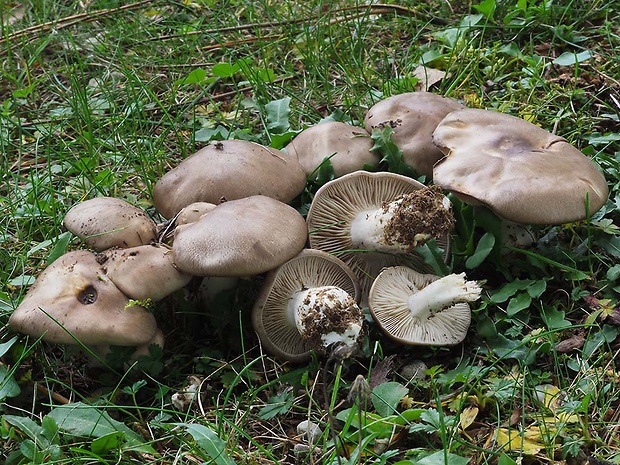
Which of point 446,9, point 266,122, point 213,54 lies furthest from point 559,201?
point 213,54

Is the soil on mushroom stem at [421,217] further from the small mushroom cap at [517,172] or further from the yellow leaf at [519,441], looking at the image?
the yellow leaf at [519,441]

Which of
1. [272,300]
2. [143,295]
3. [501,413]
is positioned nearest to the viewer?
[501,413]

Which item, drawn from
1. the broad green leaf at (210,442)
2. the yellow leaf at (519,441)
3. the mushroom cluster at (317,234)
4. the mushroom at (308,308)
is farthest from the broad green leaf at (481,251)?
the broad green leaf at (210,442)

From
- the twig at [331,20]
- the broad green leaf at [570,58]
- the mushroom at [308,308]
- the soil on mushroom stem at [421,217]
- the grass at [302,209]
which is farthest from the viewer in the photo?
the twig at [331,20]

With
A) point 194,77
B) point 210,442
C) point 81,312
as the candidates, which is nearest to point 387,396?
point 210,442

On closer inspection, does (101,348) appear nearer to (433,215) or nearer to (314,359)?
(314,359)

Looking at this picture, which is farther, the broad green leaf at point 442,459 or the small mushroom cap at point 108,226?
the small mushroom cap at point 108,226

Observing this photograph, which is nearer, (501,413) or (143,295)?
(501,413)

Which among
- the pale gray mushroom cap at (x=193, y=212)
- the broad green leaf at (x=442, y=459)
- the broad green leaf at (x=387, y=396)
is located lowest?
the broad green leaf at (x=387, y=396)
